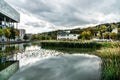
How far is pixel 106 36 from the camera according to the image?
74250 millimetres

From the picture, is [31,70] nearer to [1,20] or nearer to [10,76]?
[10,76]

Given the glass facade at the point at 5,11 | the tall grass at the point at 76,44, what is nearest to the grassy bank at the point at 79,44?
the tall grass at the point at 76,44

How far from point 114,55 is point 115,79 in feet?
15.6

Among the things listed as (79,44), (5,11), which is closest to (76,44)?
(79,44)

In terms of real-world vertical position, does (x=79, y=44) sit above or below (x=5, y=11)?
below

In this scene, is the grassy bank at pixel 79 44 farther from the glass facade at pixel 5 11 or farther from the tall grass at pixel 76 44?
the glass facade at pixel 5 11

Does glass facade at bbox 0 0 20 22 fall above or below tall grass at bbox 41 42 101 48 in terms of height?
above

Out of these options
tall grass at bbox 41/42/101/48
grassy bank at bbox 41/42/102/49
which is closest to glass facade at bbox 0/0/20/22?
tall grass at bbox 41/42/101/48

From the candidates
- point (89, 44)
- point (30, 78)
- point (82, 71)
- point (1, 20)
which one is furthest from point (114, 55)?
point (1, 20)

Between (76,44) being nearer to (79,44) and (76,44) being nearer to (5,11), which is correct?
(79,44)

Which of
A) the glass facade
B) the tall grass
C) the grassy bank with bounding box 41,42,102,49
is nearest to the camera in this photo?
the grassy bank with bounding box 41,42,102,49

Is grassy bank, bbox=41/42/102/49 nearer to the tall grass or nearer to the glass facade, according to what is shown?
the tall grass

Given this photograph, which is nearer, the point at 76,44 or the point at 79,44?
the point at 79,44

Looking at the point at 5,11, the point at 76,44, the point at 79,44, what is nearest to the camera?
the point at 79,44
